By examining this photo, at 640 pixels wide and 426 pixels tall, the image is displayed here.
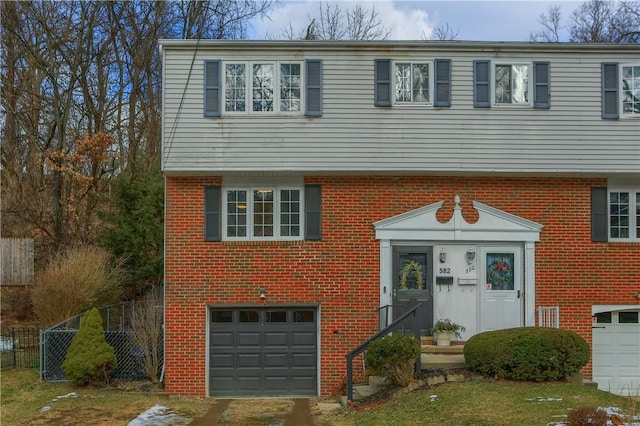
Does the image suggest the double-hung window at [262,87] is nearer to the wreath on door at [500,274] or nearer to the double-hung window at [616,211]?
the wreath on door at [500,274]

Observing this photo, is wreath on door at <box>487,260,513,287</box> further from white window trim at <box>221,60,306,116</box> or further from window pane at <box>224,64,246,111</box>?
window pane at <box>224,64,246,111</box>

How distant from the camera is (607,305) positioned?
44.7 ft

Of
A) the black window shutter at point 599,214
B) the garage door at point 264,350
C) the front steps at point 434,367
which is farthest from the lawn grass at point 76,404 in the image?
the black window shutter at point 599,214

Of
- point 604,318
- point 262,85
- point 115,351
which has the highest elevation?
point 262,85

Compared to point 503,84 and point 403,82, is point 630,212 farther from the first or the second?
point 403,82

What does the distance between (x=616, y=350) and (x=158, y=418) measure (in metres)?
9.78

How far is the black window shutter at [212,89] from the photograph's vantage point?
13234 millimetres

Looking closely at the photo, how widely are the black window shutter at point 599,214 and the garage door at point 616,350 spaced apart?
1727mm

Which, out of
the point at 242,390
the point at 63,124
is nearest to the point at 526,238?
the point at 242,390

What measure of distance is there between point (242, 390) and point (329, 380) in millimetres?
1905

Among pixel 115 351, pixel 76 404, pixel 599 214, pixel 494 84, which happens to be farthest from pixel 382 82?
pixel 76 404

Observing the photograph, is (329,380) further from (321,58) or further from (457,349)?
(321,58)

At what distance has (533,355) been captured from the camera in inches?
426

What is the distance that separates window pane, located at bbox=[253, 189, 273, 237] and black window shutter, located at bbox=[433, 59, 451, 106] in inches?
160
